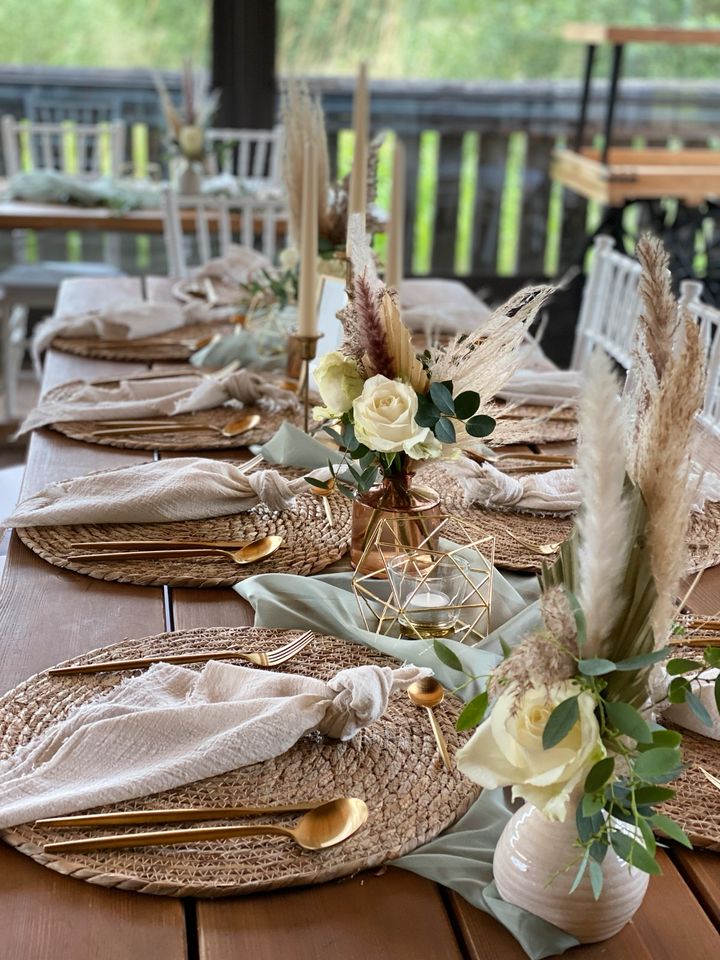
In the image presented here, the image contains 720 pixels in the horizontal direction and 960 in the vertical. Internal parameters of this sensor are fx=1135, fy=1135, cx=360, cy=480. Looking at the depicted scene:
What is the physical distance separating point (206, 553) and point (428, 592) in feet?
0.92

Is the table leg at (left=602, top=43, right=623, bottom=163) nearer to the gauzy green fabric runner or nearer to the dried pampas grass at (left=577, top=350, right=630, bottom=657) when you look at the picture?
the gauzy green fabric runner

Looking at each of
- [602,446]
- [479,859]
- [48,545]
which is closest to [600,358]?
[602,446]

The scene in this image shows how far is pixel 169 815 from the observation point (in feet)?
2.61

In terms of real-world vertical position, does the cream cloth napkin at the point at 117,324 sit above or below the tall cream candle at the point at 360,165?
below

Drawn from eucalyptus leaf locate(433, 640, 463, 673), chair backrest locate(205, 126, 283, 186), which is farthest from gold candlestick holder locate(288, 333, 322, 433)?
chair backrest locate(205, 126, 283, 186)

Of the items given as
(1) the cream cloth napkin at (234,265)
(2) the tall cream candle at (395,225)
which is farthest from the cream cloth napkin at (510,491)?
(1) the cream cloth napkin at (234,265)

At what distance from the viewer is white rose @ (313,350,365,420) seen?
3.47 ft

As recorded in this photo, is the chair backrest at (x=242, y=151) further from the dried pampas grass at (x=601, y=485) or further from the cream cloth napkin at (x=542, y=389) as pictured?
the dried pampas grass at (x=601, y=485)

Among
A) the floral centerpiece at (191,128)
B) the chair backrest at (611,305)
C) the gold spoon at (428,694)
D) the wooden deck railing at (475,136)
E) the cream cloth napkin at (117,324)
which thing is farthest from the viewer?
the wooden deck railing at (475,136)

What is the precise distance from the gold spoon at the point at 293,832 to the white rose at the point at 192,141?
3.03 metres

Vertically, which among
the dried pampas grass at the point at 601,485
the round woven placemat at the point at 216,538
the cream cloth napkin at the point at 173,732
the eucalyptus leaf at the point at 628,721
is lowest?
the round woven placemat at the point at 216,538

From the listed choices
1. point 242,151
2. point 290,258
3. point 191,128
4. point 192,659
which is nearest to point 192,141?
point 191,128

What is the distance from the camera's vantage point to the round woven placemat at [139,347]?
193 centimetres

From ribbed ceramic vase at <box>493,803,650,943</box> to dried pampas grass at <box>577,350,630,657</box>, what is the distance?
0.55 feet
